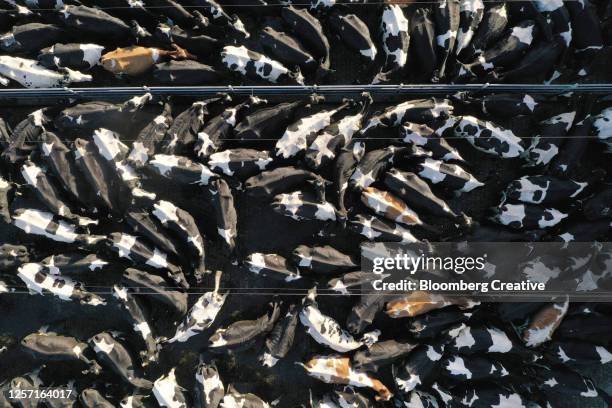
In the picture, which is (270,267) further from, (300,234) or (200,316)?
(200,316)

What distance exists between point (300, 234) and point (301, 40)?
2859 mm

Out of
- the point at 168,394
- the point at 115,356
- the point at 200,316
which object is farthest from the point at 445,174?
the point at 115,356

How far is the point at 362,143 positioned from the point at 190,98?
2.64 metres

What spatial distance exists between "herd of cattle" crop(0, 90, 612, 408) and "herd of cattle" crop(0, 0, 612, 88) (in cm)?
46

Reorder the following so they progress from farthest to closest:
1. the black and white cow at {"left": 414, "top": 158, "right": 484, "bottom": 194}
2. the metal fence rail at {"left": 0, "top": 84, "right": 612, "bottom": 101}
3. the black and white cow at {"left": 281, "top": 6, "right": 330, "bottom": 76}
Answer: the metal fence rail at {"left": 0, "top": 84, "right": 612, "bottom": 101}, the black and white cow at {"left": 281, "top": 6, "right": 330, "bottom": 76}, the black and white cow at {"left": 414, "top": 158, "right": 484, "bottom": 194}

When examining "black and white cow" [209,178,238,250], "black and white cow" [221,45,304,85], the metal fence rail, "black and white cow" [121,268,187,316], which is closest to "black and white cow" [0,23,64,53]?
the metal fence rail

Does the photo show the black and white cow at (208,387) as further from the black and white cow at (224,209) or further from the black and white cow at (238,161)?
the black and white cow at (238,161)

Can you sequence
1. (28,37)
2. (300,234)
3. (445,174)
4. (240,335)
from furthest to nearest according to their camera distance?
(300,234) → (28,37) → (240,335) → (445,174)

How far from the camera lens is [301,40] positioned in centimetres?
657

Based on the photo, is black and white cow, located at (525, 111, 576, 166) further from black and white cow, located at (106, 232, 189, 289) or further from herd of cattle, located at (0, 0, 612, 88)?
black and white cow, located at (106, 232, 189, 289)

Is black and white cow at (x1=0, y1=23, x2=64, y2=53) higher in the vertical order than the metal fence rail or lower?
higher

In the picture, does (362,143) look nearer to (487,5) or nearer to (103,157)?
(487,5)

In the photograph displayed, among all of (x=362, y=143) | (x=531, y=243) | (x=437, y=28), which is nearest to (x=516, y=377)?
(x=531, y=243)

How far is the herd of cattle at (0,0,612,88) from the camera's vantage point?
6340 millimetres
